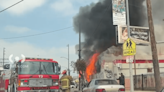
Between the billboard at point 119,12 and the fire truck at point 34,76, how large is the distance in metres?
4.90

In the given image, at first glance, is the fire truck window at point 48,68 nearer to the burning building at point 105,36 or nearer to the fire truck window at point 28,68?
the fire truck window at point 28,68

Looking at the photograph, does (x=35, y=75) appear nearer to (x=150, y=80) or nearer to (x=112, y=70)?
(x=150, y=80)

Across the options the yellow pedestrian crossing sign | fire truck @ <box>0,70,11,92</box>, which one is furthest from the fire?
the yellow pedestrian crossing sign

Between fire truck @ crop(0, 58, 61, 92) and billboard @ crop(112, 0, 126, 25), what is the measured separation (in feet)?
16.1

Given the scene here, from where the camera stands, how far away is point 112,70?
37031 millimetres

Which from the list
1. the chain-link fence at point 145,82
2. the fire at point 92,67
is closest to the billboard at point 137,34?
the chain-link fence at point 145,82

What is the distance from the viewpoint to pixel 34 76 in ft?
38.0

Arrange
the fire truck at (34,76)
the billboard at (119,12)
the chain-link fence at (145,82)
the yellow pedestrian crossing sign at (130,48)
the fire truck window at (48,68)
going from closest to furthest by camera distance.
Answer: the yellow pedestrian crossing sign at (130,48)
the fire truck at (34,76)
the fire truck window at (48,68)
the billboard at (119,12)
the chain-link fence at (145,82)

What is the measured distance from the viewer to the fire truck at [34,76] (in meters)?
11.3

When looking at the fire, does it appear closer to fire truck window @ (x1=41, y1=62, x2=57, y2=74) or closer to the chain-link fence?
the chain-link fence

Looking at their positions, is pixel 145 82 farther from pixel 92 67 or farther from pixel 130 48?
pixel 92 67

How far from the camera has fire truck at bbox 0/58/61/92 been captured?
11.3m

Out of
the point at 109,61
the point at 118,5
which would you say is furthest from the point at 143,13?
the point at 118,5

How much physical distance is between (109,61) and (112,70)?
2.36m
